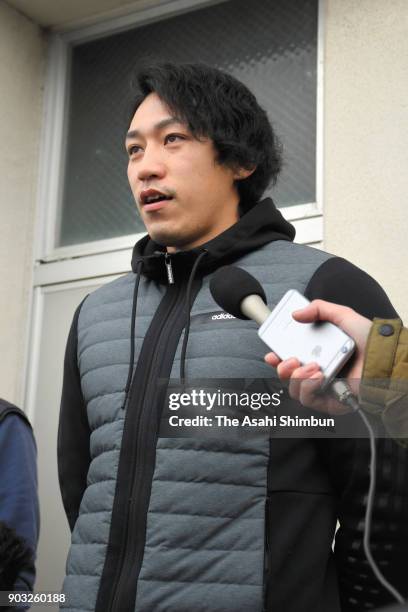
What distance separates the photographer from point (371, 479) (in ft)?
4.59

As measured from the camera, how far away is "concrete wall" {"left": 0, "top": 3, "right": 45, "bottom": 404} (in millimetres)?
4816

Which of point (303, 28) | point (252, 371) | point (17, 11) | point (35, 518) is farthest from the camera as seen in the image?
point (17, 11)

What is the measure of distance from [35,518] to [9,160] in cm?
237

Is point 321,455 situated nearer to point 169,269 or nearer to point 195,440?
point 195,440

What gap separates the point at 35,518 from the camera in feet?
9.98

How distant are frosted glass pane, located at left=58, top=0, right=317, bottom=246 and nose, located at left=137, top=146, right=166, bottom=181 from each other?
5.75 feet

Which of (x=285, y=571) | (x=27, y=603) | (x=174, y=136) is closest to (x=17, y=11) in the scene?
(x=174, y=136)

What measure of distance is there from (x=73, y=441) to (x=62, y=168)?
2.79 m

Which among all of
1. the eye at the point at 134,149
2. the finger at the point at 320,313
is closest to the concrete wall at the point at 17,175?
the eye at the point at 134,149

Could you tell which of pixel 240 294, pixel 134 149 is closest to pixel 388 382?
pixel 240 294

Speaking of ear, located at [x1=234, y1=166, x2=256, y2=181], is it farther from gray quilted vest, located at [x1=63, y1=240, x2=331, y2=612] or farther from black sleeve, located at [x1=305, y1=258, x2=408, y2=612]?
black sleeve, located at [x1=305, y1=258, x2=408, y2=612]

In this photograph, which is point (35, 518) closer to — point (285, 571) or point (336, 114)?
point (285, 571)

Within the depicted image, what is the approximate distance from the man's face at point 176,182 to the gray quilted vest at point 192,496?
197 millimetres

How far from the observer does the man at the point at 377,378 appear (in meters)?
1.58
